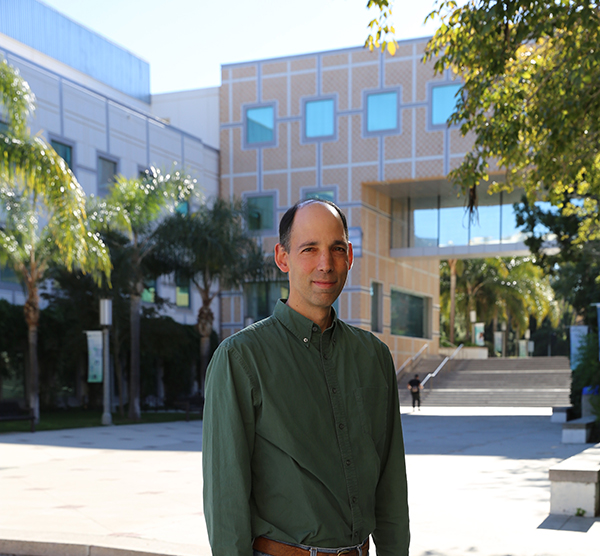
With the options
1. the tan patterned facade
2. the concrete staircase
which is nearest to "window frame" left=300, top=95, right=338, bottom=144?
the tan patterned facade

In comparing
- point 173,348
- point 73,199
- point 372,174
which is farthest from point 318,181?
point 73,199

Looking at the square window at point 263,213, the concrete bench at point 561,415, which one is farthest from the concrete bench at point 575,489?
the square window at point 263,213

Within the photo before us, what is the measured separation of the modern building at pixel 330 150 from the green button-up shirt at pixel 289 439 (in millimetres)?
32566

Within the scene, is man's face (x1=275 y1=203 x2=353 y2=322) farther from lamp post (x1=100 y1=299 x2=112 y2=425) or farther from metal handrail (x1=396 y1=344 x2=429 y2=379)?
metal handrail (x1=396 y1=344 x2=429 y2=379)

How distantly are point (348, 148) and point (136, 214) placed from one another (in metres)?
17.2

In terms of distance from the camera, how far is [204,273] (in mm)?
26375

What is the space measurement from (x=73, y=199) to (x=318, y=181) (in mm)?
24414

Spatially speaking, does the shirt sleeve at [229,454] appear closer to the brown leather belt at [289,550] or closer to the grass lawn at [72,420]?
the brown leather belt at [289,550]

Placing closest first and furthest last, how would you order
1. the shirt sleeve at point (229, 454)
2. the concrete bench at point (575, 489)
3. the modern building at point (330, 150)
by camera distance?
the shirt sleeve at point (229, 454), the concrete bench at point (575, 489), the modern building at point (330, 150)

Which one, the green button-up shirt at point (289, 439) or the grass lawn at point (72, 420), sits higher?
the green button-up shirt at point (289, 439)

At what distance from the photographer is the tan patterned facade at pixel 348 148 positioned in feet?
123

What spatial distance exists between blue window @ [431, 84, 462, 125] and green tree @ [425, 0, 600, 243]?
2631 cm

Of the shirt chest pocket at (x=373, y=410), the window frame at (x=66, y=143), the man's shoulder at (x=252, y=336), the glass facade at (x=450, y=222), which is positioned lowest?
the shirt chest pocket at (x=373, y=410)

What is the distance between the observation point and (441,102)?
36875 mm
